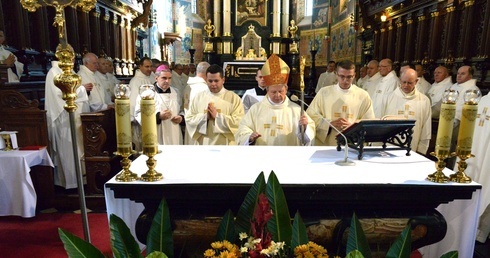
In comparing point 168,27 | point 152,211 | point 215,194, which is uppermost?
point 168,27

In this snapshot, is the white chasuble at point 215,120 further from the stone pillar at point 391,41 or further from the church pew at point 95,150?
the stone pillar at point 391,41

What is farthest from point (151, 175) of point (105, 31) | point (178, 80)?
point (105, 31)

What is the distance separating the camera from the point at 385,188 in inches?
83.0

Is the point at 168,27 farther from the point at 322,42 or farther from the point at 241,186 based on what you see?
the point at 241,186

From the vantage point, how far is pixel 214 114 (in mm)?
4492

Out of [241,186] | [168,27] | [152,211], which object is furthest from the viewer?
[168,27]

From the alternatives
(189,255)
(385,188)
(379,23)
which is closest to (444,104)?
(385,188)

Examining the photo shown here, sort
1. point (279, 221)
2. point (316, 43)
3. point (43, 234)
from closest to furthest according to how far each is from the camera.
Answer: point (279, 221) → point (43, 234) → point (316, 43)

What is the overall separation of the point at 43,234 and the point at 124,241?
3009mm

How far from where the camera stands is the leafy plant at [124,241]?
4.24 ft

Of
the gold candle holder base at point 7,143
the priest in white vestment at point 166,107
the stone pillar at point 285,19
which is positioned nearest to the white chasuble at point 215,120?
the priest in white vestment at point 166,107

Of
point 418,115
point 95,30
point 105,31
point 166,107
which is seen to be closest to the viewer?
point 418,115

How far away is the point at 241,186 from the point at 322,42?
723 inches

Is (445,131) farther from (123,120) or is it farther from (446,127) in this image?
(123,120)
